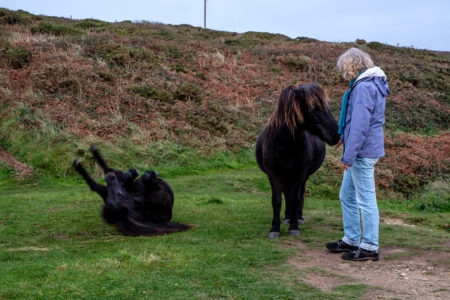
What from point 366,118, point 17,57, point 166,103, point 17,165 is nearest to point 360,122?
point 366,118

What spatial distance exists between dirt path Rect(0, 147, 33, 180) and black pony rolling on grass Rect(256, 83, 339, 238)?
9.45 m

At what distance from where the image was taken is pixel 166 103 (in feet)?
68.6

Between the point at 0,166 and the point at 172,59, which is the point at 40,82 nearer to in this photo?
the point at 0,166

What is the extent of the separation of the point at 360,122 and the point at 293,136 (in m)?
1.37

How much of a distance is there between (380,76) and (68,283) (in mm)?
4429

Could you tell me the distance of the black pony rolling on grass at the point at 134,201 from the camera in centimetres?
672

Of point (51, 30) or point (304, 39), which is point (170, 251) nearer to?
point (51, 30)

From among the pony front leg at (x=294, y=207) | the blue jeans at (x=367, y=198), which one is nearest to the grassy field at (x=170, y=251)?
the pony front leg at (x=294, y=207)

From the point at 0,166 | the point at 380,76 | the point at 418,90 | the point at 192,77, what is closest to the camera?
the point at 380,76

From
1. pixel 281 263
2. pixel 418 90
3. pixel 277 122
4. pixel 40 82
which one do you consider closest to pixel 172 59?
pixel 40 82

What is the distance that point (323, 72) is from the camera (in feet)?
105

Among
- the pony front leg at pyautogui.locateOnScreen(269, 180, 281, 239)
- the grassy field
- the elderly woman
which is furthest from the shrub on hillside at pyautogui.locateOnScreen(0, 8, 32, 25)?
the elderly woman

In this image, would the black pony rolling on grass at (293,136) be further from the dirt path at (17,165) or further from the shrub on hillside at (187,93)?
the shrub on hillside at (187,93)

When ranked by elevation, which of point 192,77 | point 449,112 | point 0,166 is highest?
point 192,77
